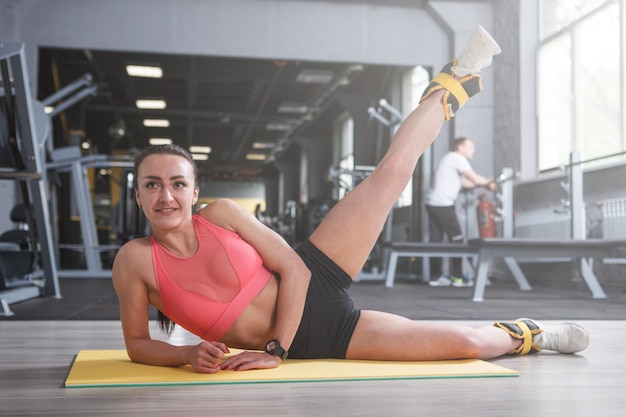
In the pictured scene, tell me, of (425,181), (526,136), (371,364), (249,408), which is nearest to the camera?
(249,408)

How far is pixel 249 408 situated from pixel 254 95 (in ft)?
39.3

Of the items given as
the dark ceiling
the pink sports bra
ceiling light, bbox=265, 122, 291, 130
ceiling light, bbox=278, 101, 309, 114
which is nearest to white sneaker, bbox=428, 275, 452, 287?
the dark ceiling

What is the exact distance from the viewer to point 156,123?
1606cm

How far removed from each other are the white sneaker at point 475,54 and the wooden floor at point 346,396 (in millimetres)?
867

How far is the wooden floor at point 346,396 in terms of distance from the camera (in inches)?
52.8

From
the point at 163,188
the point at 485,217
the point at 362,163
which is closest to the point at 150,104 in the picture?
the point at 362,163

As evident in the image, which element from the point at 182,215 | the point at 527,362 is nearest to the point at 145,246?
the point at 182,215

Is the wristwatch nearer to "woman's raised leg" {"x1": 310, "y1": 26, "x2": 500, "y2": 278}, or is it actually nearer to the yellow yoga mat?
the yellow yoga mat

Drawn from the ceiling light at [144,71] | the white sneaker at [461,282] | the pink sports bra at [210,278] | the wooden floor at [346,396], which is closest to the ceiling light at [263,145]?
the ceiling light at [144,71]

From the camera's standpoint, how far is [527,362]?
79.5 inches

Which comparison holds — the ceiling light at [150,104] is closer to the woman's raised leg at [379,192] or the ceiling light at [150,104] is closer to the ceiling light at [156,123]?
the ceiling light at [156,123]

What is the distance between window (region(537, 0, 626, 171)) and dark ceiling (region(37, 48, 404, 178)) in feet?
9.96

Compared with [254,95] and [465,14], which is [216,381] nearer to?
[465,14]

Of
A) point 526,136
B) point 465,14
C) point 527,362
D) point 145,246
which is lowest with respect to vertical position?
point 527,362
